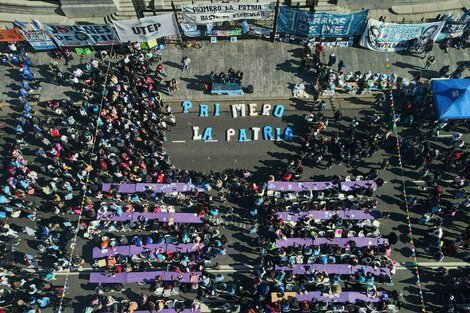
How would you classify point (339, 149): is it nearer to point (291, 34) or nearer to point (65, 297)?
point (291, 34)

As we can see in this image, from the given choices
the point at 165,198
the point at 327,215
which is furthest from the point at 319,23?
the point at 165,198

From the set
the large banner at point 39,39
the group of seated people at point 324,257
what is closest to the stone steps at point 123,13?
the large banner at point 39,39

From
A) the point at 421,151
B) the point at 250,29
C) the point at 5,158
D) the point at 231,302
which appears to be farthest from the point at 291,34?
the point at 5,158

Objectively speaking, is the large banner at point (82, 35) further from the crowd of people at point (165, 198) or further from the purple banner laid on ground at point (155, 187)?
the purple banner laid on ground at point (155, 187)

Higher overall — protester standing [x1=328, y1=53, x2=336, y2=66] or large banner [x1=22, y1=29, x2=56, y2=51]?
large banner [x1=22, y1=29, x2=56, y2=51]

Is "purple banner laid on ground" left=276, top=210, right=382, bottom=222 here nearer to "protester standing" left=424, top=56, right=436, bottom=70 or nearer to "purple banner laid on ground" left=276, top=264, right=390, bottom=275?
"purple banner laid on ground" left=276, top=264, right=390, bottom=275

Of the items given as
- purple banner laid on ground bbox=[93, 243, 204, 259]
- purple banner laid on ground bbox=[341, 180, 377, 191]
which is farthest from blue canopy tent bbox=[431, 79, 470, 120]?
purple banner laid on ground bbox=[93, 243, 204, 259]
